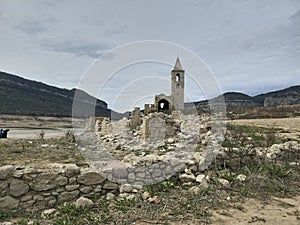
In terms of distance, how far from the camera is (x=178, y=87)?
93.2 ft

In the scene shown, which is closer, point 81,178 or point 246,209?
point 246,209

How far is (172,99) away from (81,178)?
2245 cm

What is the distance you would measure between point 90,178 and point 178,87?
23715 millimetres

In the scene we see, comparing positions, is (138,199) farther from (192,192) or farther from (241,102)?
(241,102)

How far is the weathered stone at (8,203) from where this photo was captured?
4711mm

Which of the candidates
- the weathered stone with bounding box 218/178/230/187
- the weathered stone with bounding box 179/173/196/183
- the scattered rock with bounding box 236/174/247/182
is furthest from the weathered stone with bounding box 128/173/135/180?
the scattered rock with bounding box 236/174/247/182

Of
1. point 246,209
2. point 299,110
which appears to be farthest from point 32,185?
point 299,110

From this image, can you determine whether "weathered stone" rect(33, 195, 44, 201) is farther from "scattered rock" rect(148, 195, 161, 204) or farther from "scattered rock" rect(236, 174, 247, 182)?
"scattered rock" rect(236, 174, 247, 182)

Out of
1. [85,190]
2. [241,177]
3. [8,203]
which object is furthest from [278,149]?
[8,203]

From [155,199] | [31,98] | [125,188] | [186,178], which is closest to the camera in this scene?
[155,199]

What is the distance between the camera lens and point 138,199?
16.4ft

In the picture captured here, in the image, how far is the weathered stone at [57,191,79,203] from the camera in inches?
202

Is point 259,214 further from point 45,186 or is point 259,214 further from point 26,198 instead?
point 26,198

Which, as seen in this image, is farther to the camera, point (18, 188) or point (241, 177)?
point (241, 177)
